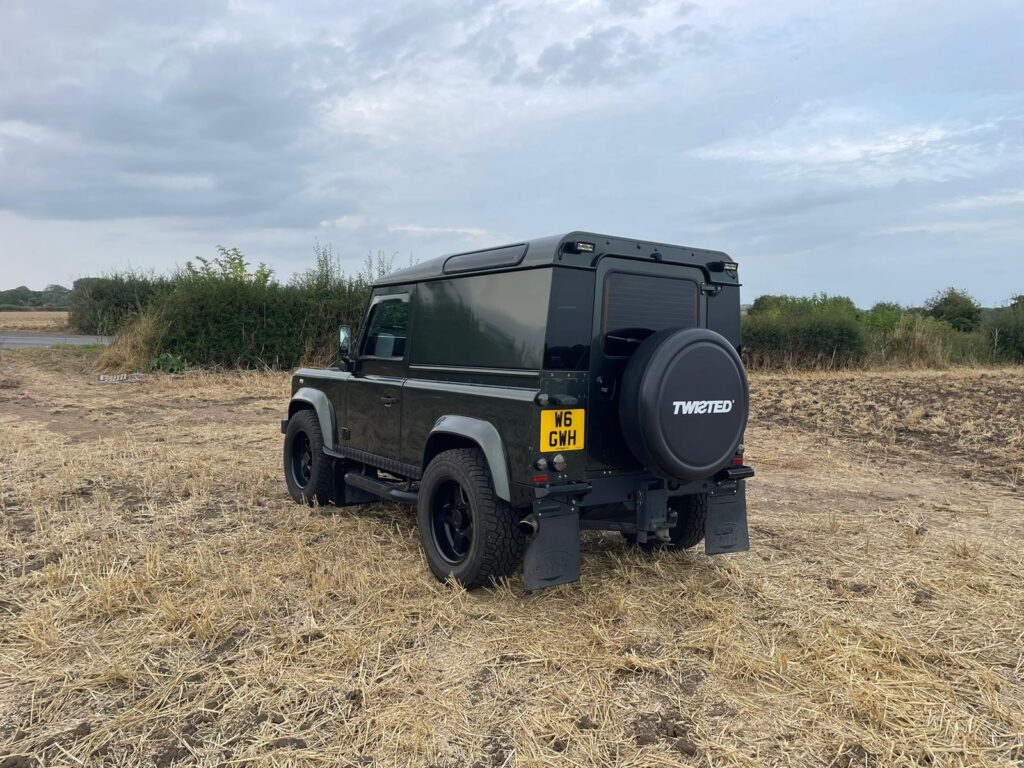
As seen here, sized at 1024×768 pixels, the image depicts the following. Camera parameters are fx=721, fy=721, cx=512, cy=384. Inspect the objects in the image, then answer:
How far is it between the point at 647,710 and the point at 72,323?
2706 centimetres

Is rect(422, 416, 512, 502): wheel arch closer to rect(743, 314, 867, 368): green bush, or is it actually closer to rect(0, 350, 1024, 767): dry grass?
rect(0, 350, 1024, 767): dry grass

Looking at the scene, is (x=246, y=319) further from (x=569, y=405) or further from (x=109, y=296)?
(x=569, y=405)

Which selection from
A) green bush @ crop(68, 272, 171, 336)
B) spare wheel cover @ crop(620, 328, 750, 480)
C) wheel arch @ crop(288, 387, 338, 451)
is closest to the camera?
spare wheel cover @ crop(620, 328, 750, 480)

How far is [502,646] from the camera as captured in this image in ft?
11.8

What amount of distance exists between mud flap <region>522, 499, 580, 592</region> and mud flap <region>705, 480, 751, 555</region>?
1.08m

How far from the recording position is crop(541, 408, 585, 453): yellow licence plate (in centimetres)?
377

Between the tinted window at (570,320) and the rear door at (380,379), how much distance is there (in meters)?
1.56

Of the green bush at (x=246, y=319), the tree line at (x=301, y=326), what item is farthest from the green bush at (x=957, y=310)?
the green bush at (x=246, y=319)

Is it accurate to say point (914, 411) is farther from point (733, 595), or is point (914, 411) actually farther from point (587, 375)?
point (587, 375)

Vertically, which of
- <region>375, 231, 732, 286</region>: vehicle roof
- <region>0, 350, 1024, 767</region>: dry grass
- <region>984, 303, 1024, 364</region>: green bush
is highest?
<region>984, 303, 1024, 364</region>: green bush

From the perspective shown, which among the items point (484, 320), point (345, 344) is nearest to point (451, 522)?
point (484, 320)

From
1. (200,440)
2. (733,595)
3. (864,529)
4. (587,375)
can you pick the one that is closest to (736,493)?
(733,595)

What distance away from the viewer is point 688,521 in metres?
4.92

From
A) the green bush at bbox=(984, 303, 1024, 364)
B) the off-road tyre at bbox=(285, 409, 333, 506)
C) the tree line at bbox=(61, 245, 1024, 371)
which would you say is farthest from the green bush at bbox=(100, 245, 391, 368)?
the green bush at bbox=(984, 303, 1024, 364)
